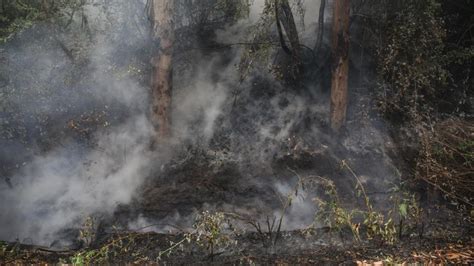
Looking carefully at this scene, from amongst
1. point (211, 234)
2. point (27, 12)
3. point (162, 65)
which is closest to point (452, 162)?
point (211, 234)

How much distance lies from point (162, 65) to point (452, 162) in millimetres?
6160

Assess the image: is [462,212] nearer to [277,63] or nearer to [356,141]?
[356,141]

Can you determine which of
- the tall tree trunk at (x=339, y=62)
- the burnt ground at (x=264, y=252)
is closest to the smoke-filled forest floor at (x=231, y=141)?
the burnt ground at (x=264, y=252)

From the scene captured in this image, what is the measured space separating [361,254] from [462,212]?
2.25m

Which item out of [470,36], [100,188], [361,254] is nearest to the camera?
[361,254]

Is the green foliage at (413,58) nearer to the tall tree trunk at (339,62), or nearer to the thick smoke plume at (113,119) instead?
the tall tree trunk at (339,62)

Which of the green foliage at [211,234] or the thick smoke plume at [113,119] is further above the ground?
the thick smoke plume at [113,119]

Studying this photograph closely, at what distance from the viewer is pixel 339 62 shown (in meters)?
9.53

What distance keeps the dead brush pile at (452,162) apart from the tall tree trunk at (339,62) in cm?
210

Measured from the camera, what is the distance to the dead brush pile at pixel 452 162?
6992 mm

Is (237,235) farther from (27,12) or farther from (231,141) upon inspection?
(27,12)

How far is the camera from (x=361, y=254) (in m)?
6.23

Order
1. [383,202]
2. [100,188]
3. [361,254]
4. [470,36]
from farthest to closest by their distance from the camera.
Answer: [470,36], [100,188], [383,202], [361,254]

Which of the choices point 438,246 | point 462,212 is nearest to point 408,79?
point 462,212
